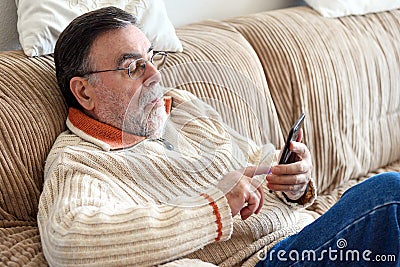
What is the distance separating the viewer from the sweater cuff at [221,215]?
1314 mm

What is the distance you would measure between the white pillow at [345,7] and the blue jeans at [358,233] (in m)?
1.01

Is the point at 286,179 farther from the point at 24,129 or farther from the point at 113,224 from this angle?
the point at 24,129

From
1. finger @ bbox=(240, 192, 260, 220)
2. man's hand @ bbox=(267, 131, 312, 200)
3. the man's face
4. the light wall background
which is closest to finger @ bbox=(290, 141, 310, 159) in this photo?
man's hand @ bbox=(267, 131, 312, 200)

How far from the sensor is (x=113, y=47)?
1479mm

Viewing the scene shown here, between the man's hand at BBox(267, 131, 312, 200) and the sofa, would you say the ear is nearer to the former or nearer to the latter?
the sofa

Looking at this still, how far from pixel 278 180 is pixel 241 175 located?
0.11 metres

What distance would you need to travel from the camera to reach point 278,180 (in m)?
1.46

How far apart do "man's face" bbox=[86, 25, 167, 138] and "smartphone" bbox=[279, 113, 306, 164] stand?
288mm

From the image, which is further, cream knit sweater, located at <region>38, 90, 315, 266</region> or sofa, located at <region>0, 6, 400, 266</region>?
sofa, located at <region>0, 6, 400, 266</region>

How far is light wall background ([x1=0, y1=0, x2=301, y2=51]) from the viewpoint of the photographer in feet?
5.80

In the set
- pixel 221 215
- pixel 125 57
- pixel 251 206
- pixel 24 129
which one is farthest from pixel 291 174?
pixel 24 129

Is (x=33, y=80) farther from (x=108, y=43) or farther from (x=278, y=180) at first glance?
(x=278, y=180)

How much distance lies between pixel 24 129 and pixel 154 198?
0.33 metres

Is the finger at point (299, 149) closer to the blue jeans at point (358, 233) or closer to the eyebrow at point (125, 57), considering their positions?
the blue jeans at point (358, 233)
